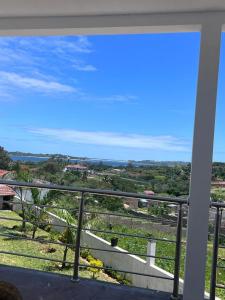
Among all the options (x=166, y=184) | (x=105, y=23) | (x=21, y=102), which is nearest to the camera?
(x=105, y=23)

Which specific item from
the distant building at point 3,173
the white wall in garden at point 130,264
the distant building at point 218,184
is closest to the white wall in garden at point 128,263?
the white wall in garden at point 130,264

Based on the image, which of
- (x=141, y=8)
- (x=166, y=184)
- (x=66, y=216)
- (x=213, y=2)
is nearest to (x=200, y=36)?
(x=213, y=2)

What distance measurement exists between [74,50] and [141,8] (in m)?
10.9

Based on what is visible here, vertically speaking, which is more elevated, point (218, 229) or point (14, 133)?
point (14, 133)

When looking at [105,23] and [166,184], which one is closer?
[105,23]

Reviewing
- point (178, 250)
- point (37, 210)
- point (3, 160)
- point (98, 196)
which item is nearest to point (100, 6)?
point (178, 250)

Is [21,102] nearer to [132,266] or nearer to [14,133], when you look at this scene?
[14,133]

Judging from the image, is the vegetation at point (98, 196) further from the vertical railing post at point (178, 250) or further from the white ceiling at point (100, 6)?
the white ceiling at point (100, 6)

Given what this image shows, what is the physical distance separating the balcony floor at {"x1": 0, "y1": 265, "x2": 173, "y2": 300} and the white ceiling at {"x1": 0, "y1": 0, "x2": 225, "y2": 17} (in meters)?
2.01

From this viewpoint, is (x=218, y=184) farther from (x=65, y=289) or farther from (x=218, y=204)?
(x=65, y=289)

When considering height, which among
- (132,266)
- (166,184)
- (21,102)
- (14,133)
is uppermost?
(21,102)

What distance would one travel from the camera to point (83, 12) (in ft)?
8.70

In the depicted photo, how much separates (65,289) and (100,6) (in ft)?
6.72

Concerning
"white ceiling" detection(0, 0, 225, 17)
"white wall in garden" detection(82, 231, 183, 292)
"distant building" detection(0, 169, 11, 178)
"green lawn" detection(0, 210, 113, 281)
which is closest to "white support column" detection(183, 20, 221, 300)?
"white ceiling" detection(0, 0, 225, 17)
